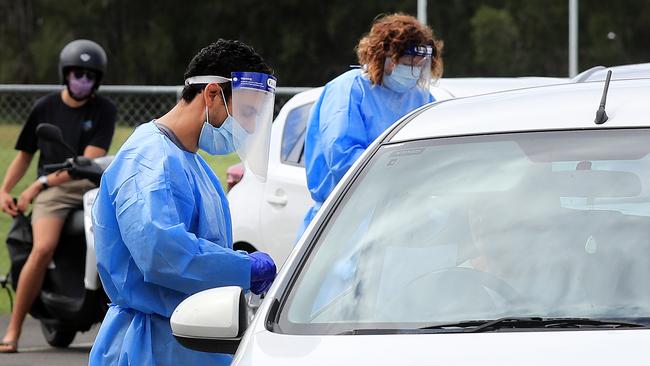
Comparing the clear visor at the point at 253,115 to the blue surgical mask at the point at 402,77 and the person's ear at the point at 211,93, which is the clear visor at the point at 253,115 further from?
the blue surgical mask at the point at 402,77

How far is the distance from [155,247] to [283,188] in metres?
4.35

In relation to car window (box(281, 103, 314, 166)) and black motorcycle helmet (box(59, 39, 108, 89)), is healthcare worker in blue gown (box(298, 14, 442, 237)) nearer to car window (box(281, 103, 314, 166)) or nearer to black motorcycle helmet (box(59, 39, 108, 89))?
car window (box(281, 103, 314, 166))

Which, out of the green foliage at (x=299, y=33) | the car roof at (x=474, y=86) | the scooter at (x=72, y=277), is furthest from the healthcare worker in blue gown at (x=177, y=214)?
the green foliage at (x=299, y=33)

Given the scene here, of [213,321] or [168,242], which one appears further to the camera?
[168,242]

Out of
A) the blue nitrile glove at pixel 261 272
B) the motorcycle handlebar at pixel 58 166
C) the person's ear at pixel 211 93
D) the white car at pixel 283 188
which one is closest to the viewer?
the blue nitrile glove at pixel 261 272

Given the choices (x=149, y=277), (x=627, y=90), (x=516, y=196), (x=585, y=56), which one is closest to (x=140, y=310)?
(x=149, y=277)

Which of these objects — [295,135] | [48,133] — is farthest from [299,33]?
[48,133]

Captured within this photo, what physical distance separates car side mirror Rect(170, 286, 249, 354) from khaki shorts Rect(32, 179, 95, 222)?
533 cm

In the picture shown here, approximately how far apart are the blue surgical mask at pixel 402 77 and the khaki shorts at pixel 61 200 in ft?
9.38

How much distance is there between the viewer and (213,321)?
3.86 metres

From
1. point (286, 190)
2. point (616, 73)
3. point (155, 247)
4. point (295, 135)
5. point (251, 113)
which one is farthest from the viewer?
point (295, 135)

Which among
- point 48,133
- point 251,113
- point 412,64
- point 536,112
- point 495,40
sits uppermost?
point 536,112

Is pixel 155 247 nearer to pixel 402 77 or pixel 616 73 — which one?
pixel 616 73

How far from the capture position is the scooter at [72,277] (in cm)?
880
